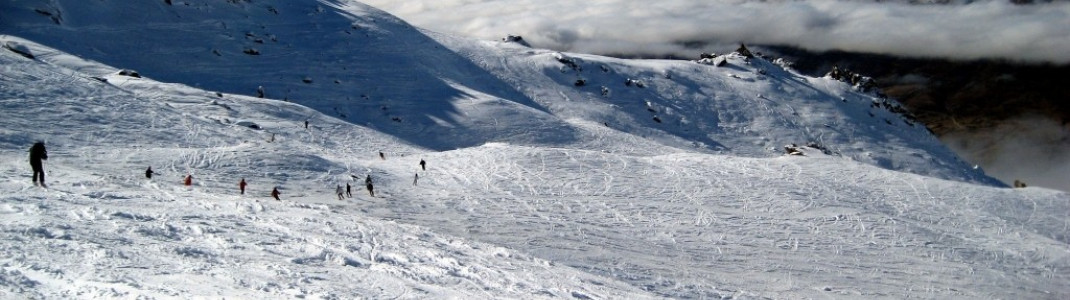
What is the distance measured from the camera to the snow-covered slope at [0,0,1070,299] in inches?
772

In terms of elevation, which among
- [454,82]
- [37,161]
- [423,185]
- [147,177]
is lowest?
[423,185]

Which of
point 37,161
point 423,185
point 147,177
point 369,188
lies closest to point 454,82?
point 423,185

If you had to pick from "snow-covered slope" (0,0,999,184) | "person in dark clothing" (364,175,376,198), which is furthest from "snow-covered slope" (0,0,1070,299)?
"person in dark clothing" (364,175,376,198)

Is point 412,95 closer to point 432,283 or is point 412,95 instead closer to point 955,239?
point 955,239

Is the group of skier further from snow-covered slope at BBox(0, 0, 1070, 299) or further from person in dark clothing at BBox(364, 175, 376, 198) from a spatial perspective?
snow-covered slope at BBox(0, 0, 1070, 299)

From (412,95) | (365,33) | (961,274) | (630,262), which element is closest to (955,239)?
Answer: (961,274)

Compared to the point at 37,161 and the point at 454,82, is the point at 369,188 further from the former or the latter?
the point at 454,82

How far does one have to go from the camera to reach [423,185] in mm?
39844

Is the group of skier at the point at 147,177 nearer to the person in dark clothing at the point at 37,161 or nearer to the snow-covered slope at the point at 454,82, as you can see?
the person in dark clothing at the point at 37,161

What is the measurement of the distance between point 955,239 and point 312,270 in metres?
31.6

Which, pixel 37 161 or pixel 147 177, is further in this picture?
pixel 147 177

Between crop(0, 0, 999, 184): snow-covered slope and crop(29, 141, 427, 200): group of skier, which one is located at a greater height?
crop(0, 0, 999, 184): snow-covered slope

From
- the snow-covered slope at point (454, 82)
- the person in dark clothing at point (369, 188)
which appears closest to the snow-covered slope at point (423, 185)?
the snow-covered slope at point (454, 82)

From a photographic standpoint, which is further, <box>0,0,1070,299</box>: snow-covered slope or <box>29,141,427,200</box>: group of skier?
<box>29,141,427,200</box>: group of skier
